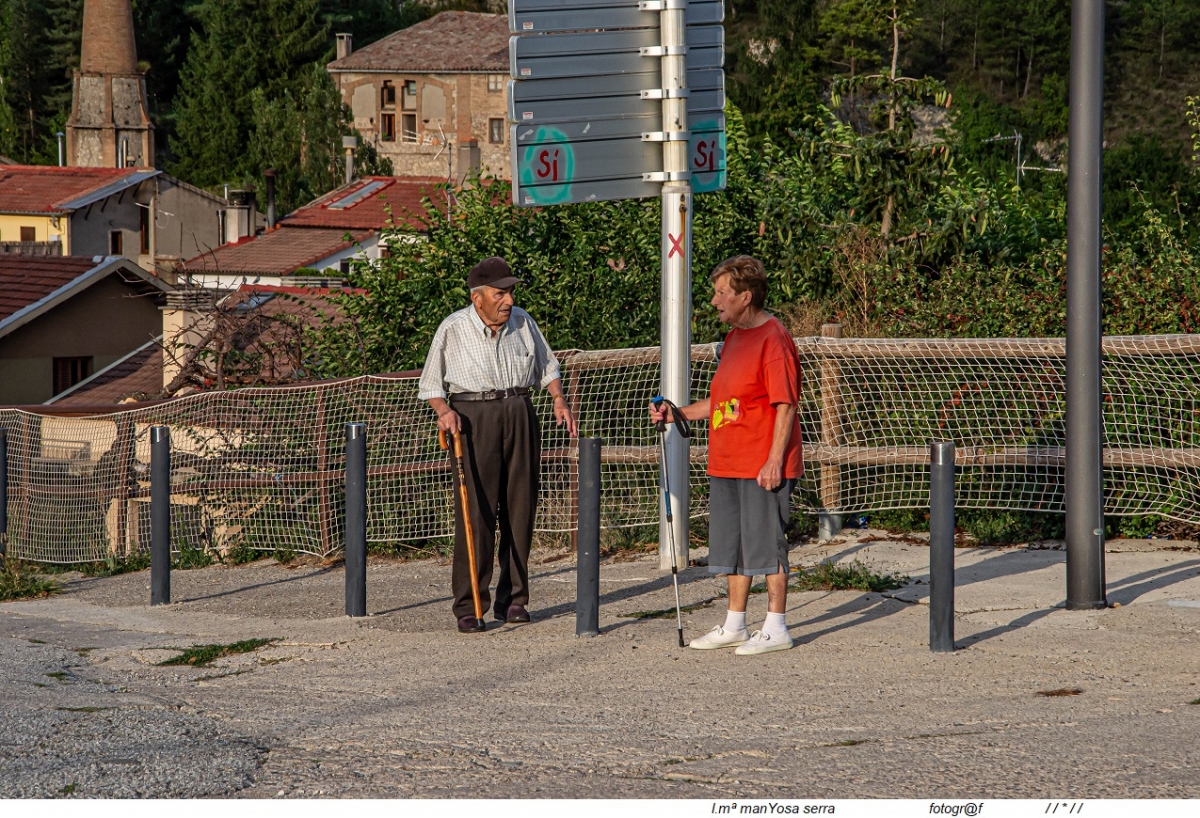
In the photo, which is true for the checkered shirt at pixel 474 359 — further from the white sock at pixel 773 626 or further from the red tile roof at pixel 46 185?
the red tile roof at pixel 46 185

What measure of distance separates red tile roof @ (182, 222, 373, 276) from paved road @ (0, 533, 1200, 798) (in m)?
45.8

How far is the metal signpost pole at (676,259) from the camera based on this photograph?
852 cm

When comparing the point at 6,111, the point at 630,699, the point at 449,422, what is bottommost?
the point at 630,699

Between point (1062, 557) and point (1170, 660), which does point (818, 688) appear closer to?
point (1170, 660)

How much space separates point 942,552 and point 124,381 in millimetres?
22953

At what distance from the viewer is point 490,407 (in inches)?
277

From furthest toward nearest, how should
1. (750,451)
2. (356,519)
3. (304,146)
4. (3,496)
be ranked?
1. (304,146)
2. (3,496)
3. (356,519)
4. (750,451)

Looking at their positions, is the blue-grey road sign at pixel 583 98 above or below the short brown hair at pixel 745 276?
above

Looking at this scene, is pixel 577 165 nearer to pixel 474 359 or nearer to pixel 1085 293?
pixel 474 359

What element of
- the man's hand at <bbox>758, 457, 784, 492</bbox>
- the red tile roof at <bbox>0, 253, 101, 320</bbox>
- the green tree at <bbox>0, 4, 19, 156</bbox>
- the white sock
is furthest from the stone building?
the man's hand at <bbox>758, 457, 784, 492</bbox>

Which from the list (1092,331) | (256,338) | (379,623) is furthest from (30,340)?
(1092,331)

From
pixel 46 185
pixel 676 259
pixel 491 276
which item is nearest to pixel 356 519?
pixel 491 276

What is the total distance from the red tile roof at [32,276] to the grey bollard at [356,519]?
21.6 meters

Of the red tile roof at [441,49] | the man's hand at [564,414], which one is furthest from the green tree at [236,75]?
the man's hand at [564,414]
